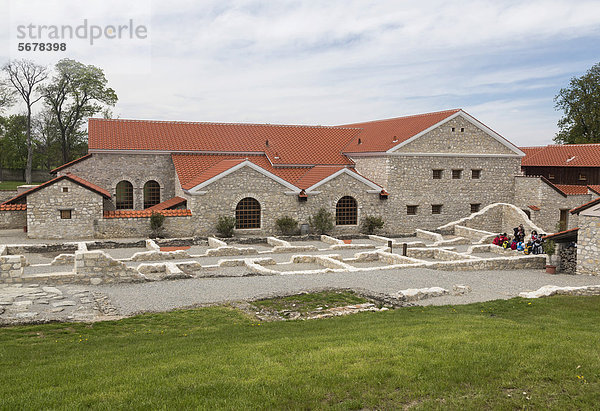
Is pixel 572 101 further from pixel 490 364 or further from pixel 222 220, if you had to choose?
pixel 490 364

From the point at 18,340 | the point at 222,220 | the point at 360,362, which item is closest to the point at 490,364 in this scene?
the point at 360,362

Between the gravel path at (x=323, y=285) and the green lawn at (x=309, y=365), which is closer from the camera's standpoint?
the green lawn at (x=309, y=365)

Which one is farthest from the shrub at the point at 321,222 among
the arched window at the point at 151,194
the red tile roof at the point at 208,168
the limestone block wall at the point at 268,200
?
the arched window at the point at 151,194

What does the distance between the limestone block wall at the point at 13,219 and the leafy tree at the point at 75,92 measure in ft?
80.1

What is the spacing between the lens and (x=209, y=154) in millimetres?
34906

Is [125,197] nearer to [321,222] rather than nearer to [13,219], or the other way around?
[13,219]

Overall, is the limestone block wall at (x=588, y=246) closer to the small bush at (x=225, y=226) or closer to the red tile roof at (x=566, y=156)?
→ the small bush at (x=225, y=226)

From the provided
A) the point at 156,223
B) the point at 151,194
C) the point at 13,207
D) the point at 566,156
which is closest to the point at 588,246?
the point at 156,223

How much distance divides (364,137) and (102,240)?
20107 mm

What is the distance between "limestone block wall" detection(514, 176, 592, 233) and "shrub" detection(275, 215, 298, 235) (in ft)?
56.1

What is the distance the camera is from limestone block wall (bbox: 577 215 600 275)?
19.8m

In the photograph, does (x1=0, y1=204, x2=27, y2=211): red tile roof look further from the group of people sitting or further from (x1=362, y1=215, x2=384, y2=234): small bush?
the group of people sitting

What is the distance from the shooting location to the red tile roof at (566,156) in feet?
144

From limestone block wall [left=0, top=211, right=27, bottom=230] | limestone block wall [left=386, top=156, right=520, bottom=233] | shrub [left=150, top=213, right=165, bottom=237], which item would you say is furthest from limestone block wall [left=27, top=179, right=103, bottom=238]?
limestone block wall [left=386, top=156, right=520, bottom=233]
